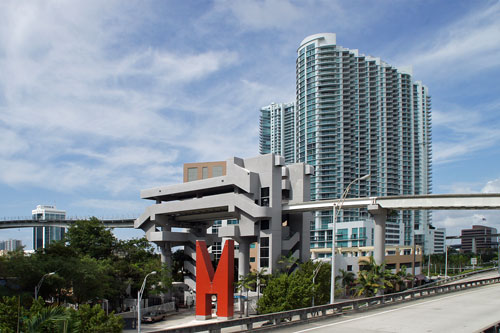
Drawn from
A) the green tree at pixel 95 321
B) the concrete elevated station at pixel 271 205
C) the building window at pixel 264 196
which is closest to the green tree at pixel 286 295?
the concrete elevated station at pixel 271 205

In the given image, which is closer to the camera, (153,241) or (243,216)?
(243,216)

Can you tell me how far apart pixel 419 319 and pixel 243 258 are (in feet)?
140

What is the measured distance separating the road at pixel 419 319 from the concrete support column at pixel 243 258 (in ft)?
110

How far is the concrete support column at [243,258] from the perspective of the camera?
69.4 m

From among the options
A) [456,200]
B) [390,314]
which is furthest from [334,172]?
[390,314]

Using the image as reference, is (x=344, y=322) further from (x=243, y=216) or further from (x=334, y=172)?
(x=334, y=172)

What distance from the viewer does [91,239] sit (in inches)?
3076

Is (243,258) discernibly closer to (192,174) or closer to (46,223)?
(192,174)

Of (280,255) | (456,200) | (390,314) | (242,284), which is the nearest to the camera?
(390,314)

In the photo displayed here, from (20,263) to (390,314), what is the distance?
4067cm

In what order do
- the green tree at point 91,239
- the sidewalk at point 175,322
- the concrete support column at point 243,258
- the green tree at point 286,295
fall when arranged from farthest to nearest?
the green tree at point 91,239, the concrete support column at point 243,258, the sidewalk at point 175,322, the green tree at point 286,295

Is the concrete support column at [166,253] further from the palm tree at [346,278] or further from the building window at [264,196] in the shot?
the palm tree at [346,278]

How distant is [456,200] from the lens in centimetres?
5844

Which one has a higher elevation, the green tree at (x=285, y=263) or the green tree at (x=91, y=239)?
the green tree at (x=91, y=239)
